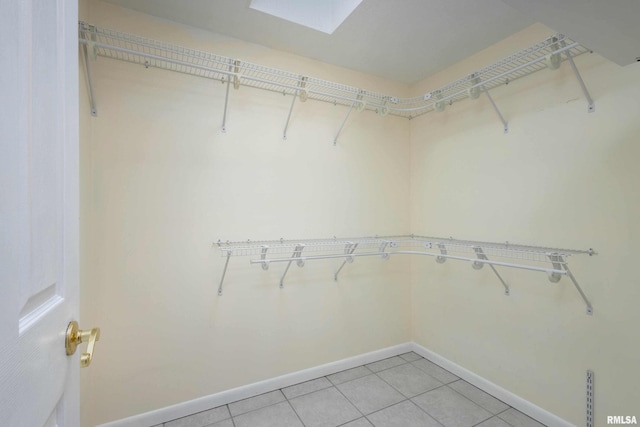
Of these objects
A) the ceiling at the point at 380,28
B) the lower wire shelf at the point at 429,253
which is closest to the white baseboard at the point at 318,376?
the lower wire shelf at the point at 429,253

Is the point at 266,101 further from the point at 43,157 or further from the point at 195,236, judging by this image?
the point at 43,157

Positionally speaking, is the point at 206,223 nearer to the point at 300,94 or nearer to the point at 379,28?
the point at 300,94

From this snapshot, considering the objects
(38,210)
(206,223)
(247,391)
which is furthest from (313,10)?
(247,391)

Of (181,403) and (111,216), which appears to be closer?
(111,216)

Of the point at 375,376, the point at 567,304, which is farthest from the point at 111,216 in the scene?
the point at 567,304

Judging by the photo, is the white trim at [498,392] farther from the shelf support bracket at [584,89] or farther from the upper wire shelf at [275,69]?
the upper wire shelf at [275,69]

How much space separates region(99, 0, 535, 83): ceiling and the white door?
1271 millimetres

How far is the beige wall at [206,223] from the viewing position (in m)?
1.59

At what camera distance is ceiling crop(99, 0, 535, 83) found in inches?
63.4

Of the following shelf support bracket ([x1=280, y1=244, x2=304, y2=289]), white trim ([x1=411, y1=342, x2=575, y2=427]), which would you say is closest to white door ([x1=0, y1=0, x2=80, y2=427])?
shelf support bracket ([x1=280, y1=244, x2=304, y2=289])

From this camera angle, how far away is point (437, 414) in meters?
1.78

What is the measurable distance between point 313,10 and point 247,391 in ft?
8.53

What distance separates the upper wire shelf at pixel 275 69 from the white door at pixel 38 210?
946 millimetres

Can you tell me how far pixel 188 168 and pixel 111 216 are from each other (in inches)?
19.7
